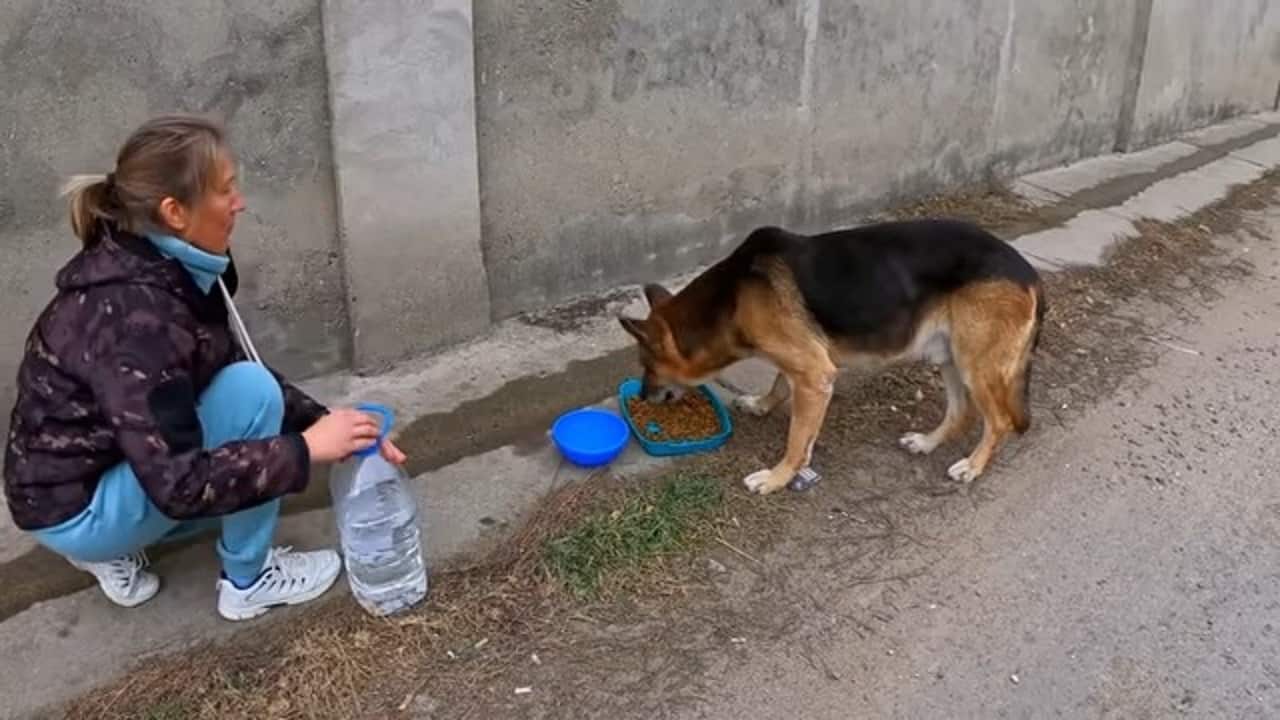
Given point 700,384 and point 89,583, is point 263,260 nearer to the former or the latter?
point 89,583

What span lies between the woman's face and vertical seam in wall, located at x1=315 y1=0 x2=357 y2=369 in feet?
4.69

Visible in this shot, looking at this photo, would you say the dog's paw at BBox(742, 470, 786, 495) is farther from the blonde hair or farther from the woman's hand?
the blonde hair

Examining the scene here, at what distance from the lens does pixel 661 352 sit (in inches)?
156

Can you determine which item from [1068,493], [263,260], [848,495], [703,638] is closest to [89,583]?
[263,260]

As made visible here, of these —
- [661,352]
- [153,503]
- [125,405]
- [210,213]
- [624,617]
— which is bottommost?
[624,617]

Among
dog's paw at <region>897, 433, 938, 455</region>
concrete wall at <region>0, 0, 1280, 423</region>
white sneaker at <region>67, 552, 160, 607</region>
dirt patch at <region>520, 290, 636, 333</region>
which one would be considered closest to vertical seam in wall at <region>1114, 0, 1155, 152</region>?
concrete wall at <region>0, 0, 1280, 423</region>

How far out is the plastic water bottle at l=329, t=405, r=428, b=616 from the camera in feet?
10.00

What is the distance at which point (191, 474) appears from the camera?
2.45m

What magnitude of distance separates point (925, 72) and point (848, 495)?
361 centimetres

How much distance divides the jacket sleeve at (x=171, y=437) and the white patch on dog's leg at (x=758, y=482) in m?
1.73

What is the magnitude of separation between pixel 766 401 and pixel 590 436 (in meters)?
0.82

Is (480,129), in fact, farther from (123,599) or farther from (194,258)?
(123,599)

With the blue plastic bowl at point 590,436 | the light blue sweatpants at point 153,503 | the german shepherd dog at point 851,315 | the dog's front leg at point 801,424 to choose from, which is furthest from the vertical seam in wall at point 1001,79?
the light blue sweatpants at point 153,503

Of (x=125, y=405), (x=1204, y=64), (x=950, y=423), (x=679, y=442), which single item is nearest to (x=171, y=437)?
(x=125, y=405)
